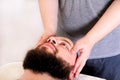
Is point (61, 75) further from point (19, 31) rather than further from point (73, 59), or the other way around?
point (19, 31)

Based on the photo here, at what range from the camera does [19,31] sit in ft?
5.28

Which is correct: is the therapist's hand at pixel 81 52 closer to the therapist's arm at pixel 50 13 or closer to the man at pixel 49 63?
the man at pixel 49 63

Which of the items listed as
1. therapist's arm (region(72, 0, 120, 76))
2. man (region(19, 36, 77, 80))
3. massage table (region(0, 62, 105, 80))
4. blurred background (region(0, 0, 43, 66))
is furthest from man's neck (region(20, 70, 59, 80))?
blurred background (region(0, 0, 43, 66))

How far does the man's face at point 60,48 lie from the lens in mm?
835

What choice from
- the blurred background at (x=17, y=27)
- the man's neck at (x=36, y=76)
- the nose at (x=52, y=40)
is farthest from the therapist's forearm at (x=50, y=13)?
the blurred background at (x=17, y=27)

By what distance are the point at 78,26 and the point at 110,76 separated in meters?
0.28

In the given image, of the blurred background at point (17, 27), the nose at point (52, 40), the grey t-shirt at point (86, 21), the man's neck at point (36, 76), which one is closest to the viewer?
the man's neck at point (36, 76)

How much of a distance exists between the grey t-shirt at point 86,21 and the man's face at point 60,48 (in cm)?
17

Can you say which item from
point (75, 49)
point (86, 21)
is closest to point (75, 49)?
point (75, 49)

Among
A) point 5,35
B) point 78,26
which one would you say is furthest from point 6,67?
point 5,35

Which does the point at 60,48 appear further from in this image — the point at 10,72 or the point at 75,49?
the point at 10,72

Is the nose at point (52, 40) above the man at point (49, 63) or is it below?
above

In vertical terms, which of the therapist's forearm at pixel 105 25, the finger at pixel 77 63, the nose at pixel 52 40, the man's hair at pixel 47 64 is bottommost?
the finger at pixel 77 63

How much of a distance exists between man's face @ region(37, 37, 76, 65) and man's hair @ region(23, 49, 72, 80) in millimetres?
21
